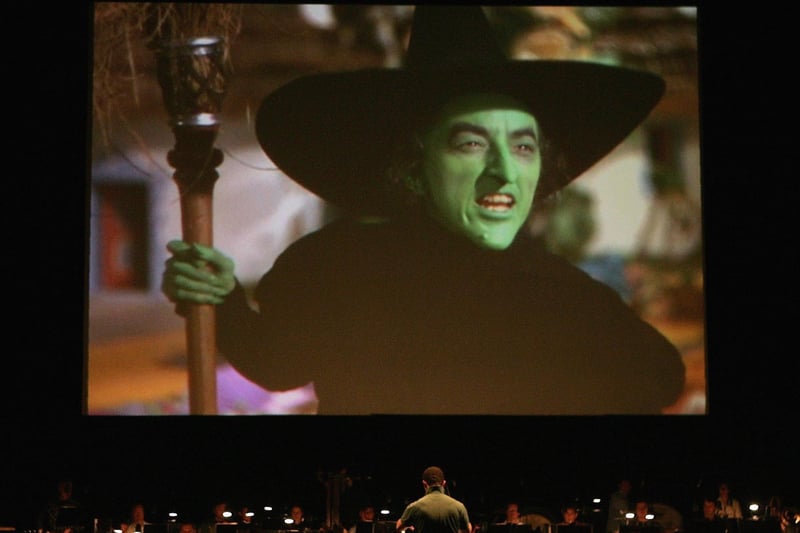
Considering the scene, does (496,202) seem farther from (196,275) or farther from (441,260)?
(196,275)

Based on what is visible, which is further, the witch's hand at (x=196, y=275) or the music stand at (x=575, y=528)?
the witch's hand at (x=196, y=275)

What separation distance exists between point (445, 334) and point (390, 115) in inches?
68.5

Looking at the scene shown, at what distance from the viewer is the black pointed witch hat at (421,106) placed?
9.99 meters

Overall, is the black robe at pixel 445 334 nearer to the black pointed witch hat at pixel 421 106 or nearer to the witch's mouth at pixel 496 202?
the witch's mouth at pixel 496 202

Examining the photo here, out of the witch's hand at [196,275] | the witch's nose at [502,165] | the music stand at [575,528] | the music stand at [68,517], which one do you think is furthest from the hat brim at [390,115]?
the music stand at [68,517]

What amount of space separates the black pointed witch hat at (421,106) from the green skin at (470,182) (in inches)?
4.9

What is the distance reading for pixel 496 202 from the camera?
392 inches

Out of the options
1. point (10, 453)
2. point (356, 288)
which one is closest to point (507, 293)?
point (356, 288)

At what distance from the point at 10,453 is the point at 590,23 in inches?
224

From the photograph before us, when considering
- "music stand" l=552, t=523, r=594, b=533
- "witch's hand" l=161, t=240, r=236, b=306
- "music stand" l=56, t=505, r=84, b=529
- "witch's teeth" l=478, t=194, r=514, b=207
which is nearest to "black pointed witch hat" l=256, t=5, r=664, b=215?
"witch's teeth" l=478, t=194, r=514, b=207

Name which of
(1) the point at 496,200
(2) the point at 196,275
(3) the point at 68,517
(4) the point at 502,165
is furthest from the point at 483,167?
(3) the point at 68,517

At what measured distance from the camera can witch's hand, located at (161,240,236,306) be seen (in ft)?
32.3

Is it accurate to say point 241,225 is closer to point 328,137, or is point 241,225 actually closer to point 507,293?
point 328,137

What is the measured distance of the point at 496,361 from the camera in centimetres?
994
